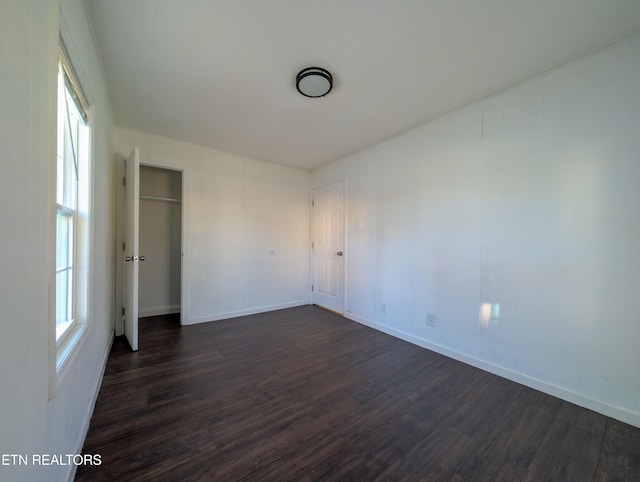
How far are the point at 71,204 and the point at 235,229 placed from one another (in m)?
2.45

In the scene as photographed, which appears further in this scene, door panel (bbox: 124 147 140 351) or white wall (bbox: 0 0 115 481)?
door panel (bbox: 124 147 140 351)

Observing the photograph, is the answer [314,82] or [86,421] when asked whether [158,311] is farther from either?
[314,82]

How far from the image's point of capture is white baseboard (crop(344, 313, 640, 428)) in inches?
68.1

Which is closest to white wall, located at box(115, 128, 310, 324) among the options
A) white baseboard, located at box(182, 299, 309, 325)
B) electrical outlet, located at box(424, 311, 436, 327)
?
white baseboard, located at box(182, 299, 309, 325)

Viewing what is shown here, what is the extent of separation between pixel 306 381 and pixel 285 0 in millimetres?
2693

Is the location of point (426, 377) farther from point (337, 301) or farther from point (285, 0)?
point (285, 0)

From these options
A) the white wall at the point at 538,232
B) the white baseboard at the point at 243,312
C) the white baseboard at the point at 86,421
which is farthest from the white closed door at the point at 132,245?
the white wall at the point at 538,232

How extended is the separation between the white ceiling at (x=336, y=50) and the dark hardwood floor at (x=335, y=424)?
257cm

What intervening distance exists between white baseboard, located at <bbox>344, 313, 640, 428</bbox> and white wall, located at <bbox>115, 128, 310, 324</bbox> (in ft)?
7.17

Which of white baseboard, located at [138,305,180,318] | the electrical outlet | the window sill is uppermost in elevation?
the window sill

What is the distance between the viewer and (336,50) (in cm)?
183

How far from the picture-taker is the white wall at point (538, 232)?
5.77ft

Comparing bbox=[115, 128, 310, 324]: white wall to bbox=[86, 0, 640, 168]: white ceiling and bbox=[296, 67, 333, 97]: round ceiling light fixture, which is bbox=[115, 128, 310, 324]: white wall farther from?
bbox=[296, 67, 333, 97]: round ceiling light fixture

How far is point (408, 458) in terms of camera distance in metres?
1.43
